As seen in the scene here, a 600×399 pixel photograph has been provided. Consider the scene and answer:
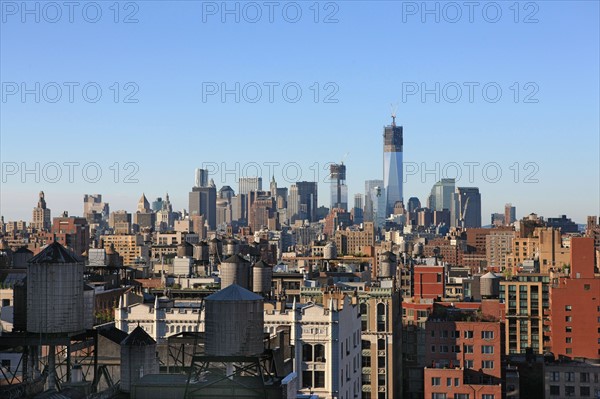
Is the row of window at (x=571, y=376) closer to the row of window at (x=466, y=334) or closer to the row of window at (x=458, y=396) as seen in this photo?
the row of window at (x=466, y=334)

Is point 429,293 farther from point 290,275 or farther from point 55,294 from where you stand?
point 55,294

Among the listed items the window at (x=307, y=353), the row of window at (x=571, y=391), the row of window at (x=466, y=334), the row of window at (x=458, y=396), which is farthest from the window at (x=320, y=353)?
the row of window at (x=571, y=391)

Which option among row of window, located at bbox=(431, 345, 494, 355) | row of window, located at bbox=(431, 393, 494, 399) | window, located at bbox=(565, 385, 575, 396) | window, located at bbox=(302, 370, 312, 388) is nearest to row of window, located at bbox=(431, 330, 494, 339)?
row of window, located at bbox=(431, 345, 494, 355)

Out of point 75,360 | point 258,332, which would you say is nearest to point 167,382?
point 258,332

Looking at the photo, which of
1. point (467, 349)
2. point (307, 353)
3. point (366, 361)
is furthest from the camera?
point (467, 349)

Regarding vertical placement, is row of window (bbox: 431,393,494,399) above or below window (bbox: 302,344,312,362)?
below

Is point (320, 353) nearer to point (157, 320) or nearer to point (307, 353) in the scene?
point (307, 353)

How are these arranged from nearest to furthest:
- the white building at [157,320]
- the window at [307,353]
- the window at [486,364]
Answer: the window at [307,353] → the white building at [157,320] → the window at [486,364]

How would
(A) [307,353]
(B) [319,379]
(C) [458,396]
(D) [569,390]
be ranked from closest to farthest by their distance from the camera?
(B) [319,379] < (A) [307,353] < (C) [458,396] < (D) [569,390]

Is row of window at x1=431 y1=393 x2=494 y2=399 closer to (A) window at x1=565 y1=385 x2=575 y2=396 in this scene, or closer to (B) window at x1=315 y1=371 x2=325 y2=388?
(A) window at x1=565 y1=385 x2=575 y2=396

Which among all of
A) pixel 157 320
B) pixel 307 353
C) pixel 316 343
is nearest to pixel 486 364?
pixel 316 343

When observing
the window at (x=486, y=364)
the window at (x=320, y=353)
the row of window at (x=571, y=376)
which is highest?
the window at (x=320, y=353)
